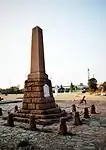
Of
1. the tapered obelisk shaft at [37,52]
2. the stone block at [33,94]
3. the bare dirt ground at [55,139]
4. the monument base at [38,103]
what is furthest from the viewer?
the tapered obelisk shaft at [37,52]

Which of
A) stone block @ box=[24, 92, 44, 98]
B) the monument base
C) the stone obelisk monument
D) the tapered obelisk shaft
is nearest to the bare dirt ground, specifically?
the monument base

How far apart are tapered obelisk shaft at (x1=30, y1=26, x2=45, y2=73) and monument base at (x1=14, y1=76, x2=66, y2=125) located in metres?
0.75

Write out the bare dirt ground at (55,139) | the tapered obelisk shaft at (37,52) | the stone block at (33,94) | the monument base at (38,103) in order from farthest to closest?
the tapered obelisk shaft at (37,52)
the stone block at (33,94)
the monument base at (38,103)
the bare dirt ground at (55,139)

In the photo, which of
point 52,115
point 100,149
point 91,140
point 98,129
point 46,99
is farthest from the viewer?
point 46,99

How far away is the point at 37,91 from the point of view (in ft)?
44.7

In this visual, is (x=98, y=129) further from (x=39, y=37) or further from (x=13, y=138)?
(x=39, y=37)

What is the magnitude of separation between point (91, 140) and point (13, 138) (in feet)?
9.74

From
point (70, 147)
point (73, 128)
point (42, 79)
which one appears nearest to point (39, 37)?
point (42, 79)

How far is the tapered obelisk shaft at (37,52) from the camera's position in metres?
14.1

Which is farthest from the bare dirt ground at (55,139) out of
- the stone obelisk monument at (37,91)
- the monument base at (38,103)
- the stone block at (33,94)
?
the stone block at (33,94)

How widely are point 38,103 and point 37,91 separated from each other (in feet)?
2.59

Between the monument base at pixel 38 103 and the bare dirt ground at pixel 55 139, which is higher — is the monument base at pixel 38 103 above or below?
above

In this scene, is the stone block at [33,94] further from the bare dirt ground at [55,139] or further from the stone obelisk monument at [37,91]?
the bare dirt ground at [55,139]

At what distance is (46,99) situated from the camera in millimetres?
13633
